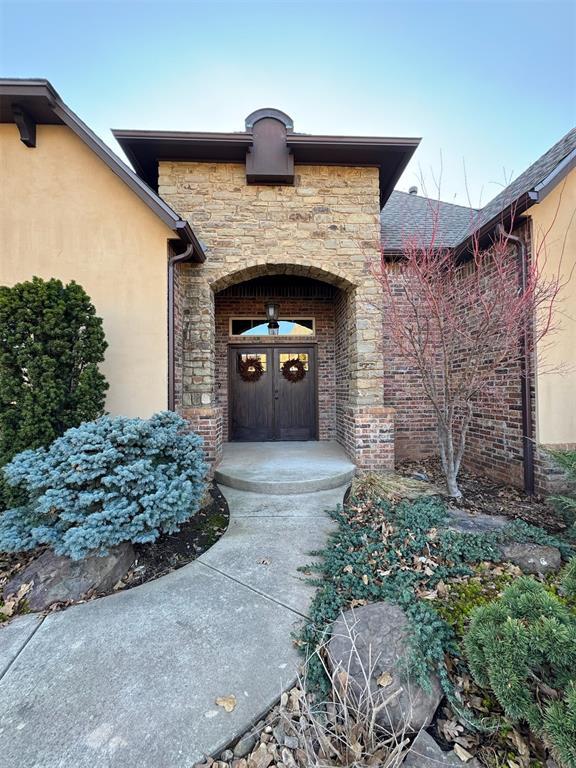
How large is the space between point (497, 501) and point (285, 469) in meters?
2.98

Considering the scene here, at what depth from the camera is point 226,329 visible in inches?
Result: 299

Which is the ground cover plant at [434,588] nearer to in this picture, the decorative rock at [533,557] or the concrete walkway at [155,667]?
the decorative rock at [533,557]

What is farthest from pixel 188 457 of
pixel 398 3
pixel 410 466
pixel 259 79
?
pixel 398 3

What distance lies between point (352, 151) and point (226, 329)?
4223 millimetres

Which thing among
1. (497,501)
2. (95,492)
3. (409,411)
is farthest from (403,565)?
(409,411)

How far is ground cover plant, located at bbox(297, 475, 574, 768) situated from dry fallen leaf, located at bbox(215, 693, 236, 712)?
1.45ft

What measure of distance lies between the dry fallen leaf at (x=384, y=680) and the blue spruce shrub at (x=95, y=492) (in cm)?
199

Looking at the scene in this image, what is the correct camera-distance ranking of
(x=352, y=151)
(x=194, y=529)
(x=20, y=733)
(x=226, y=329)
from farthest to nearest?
(x=226, y=329)
(x=352, y=151)
(x=194, y=529)
(x=20, y=733)

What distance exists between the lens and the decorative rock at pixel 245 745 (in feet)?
5.06

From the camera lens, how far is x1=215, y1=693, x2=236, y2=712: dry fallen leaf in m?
1.69

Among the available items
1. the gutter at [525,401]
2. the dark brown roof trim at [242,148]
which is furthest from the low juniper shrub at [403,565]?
the dark brown roof trim at [242,148]

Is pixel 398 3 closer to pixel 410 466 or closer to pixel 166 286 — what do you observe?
pixel 166 286

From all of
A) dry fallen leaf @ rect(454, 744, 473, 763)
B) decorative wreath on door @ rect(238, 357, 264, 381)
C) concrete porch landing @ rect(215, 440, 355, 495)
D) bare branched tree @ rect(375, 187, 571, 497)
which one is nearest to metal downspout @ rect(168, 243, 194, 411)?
concrete porch landing @ rect(215, 440, 355, 495)

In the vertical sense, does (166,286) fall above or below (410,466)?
above
